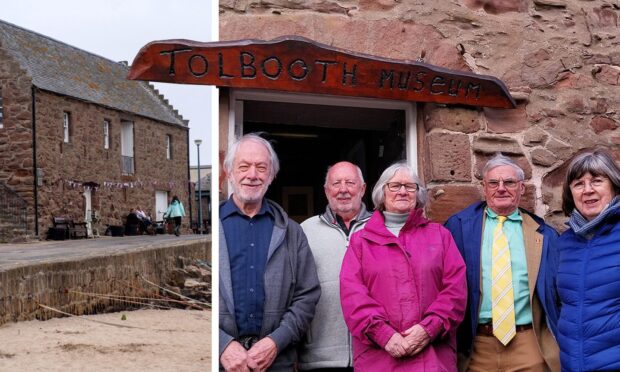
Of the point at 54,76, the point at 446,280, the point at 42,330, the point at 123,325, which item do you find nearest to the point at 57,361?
the point at 42,330

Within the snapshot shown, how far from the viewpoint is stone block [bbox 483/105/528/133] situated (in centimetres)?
375

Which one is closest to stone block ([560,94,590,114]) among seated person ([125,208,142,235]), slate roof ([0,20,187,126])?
slate roof ([0,20,187,126])

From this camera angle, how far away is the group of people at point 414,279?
8.73ft

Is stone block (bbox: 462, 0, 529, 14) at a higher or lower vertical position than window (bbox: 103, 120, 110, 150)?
lower

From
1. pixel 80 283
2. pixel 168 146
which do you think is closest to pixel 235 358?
pixel 80 283

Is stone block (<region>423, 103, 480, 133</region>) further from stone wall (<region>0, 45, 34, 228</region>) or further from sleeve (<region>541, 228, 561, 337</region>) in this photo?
stone wall (<region>0, 45, 34, 228</region>)

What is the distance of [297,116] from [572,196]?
1.65m

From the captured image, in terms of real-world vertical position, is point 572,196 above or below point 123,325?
above

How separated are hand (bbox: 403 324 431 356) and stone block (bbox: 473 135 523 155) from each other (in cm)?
131

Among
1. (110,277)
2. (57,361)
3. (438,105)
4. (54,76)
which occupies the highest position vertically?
(54,76)

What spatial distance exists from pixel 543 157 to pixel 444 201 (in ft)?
1.84

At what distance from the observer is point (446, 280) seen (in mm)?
2752

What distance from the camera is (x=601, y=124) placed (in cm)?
392

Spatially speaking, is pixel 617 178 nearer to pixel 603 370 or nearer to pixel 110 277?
pixel 603 370
